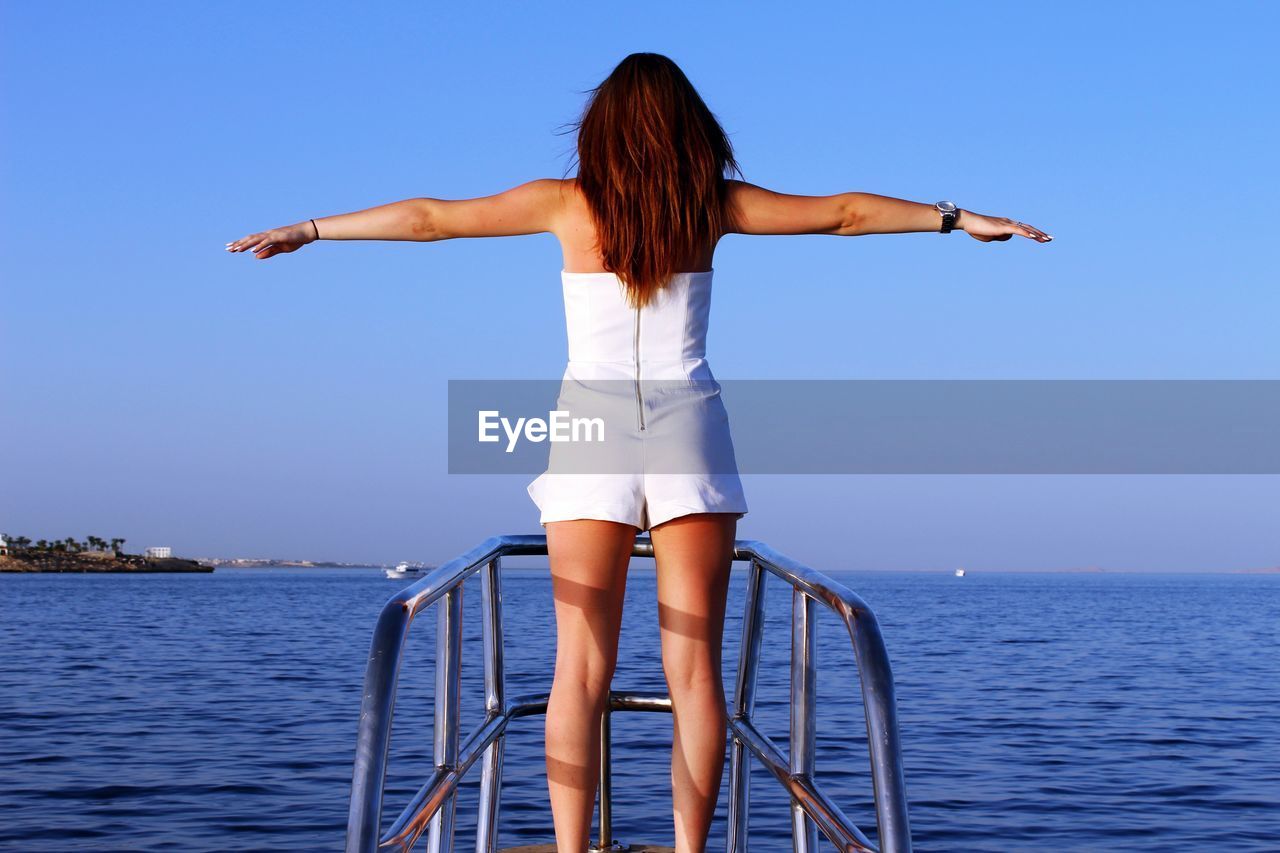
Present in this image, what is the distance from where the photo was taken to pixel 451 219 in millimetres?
2217

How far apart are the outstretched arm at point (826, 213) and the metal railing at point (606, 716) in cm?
61

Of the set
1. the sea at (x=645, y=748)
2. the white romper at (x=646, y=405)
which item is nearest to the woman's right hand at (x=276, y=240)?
the white romper at (x=646, y=405)

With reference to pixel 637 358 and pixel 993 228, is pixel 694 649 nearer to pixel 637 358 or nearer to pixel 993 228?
pixel 637 358

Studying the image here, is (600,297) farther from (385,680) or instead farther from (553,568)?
(385,680)

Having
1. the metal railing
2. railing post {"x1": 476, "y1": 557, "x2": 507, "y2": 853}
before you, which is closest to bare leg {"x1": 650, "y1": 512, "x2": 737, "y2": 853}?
the metal railing

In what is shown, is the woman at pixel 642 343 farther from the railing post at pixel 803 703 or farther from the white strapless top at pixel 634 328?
the railing post at pixel 803 703

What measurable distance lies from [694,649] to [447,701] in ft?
1.47

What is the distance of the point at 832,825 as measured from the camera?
70.2 inches

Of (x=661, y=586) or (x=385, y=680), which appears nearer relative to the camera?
(x=385, y=680)

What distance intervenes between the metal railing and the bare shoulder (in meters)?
0.60

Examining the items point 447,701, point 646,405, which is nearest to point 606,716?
point 447,701

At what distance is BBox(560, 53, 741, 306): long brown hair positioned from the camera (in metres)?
2.12

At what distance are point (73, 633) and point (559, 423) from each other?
3646 cm

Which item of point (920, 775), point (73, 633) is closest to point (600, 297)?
point (920, 775)
